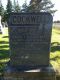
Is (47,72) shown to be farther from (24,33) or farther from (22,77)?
(24,33)

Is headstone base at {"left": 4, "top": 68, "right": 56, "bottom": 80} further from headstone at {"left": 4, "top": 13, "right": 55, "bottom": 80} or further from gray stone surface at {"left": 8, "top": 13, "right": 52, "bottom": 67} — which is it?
gray stone surface at {"left": 8, "top": 13, "right": 52, "bottom": 67}

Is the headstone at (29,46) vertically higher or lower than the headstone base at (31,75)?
higher

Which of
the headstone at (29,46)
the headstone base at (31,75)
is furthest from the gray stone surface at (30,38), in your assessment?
the headstone base at (31,75)

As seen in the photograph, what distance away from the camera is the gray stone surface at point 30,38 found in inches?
207

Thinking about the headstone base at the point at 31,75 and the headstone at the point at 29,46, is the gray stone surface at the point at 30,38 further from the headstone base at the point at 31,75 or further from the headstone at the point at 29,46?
the headstone base at the point at 31,75

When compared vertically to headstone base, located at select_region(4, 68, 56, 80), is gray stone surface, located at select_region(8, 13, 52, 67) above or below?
above

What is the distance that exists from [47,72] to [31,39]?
0.90m

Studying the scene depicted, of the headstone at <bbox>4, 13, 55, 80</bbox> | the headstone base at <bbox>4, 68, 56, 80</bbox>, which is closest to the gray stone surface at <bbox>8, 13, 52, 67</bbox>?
the headstone at <bbox>4, 13, 55, 80</bbox>

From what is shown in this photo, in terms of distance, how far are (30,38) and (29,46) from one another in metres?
0.20

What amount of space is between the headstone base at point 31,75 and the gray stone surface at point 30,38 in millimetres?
275

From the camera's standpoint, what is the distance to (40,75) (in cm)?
532

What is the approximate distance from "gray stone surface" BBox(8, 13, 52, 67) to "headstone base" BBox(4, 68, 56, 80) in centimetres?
28

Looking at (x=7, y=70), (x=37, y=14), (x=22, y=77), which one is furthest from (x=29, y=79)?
(x=37, y=14)

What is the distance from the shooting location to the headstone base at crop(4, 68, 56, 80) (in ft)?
17.3
